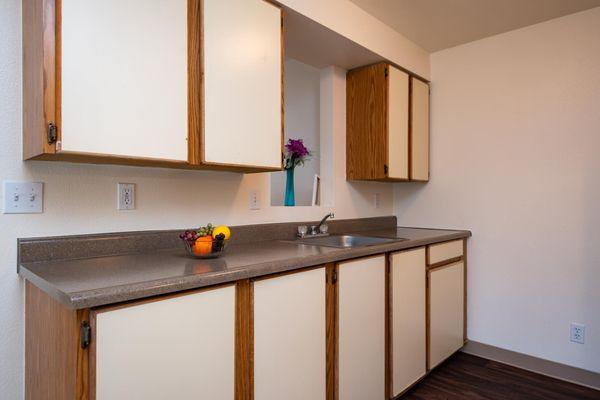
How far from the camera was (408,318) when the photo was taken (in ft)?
7.05

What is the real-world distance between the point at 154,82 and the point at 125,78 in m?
0.10

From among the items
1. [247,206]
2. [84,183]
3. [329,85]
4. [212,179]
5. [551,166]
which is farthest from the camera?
[329,85]

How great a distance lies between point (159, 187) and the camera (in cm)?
167

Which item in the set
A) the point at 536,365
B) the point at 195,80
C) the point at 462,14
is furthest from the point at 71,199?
the point at 536,365

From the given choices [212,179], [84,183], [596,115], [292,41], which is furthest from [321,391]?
[596,115]

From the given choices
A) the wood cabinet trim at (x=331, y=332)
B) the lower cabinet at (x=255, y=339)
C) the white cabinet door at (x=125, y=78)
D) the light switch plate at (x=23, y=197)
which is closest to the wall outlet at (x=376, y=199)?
the lower cabinet at (x=255, y=339)

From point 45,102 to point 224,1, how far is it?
82 centimetres

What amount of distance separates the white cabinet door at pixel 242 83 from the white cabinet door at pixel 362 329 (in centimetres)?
A: 66

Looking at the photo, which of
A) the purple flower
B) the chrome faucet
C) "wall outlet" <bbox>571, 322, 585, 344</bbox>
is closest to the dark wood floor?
"wall outlet" <bbox>571, 322, 585, 344</bbox>

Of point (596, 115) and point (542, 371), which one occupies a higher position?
point (596, 115)

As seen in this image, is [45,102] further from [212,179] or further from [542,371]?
A: [542,371]

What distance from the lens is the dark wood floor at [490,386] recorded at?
2.16 meters

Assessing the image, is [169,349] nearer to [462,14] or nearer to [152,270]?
[152,270]

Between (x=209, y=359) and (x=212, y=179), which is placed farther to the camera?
(x=212, y=179)
